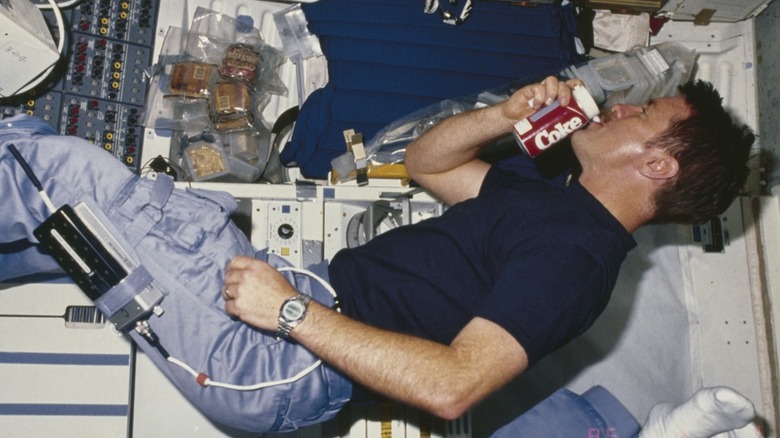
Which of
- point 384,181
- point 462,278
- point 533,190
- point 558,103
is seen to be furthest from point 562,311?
point 384,181

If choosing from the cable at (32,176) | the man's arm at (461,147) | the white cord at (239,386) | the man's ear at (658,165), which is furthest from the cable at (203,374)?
the man's ear at (658,165)

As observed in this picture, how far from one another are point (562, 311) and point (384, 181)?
101cm

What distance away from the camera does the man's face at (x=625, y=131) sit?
5.99ft

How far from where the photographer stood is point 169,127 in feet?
7.93

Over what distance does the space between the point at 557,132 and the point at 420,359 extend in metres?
0.74

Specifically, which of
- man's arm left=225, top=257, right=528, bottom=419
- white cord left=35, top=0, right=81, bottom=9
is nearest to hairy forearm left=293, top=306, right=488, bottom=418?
man's arm left=225, top=257, right=528, bottom=419

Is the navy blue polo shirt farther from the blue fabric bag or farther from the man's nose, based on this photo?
the blue fabric bag

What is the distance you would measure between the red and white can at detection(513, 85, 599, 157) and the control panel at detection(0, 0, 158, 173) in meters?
1.37

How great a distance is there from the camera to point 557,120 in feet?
5.82

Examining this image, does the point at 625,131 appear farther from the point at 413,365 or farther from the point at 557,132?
the point at 413,365

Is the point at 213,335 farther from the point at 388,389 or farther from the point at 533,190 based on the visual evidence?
the point at 533,190

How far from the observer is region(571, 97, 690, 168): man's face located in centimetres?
183

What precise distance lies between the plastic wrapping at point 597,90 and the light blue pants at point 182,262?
28.7 inches

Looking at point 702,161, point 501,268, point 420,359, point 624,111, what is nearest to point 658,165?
point 702,161
